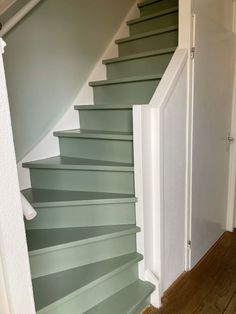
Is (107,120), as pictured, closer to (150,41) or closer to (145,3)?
(150,41)

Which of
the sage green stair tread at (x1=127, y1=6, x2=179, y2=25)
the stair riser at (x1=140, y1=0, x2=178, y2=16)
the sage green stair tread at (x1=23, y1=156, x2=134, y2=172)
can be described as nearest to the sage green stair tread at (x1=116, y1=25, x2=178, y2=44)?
the sage green stair tread at (x1=127, y1=6, x2=179, y2=25)

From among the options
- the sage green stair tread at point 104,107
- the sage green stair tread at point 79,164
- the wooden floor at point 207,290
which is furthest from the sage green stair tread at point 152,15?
the wooden floor at point 207,290

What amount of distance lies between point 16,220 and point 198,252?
173 centimetres

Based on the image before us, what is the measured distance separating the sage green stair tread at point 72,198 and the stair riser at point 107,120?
52 cm

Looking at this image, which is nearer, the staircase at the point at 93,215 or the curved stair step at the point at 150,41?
the staircase at the point at 93,215

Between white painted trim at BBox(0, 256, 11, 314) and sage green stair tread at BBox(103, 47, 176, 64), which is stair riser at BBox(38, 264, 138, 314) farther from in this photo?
sage green stair tread at BBox(103, 47, 176, 64)

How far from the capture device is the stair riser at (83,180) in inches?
65.3

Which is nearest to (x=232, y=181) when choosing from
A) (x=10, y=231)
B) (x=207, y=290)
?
(x=207, y=290)

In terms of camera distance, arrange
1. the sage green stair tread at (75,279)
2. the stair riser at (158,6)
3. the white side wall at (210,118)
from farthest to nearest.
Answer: the stair riser at (158,6) → the white side wall at (210,118) → the sage green stair tread at (75,279)

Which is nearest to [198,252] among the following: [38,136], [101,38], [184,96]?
[184,96]

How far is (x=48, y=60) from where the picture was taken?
6.36 ft

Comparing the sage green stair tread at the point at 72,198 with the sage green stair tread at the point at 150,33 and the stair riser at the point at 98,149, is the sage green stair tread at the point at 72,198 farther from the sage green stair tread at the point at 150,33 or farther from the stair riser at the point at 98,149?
the sage green stair tread at the point at 150,33

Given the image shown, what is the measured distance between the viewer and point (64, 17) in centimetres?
202

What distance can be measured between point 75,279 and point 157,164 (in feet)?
2.61
